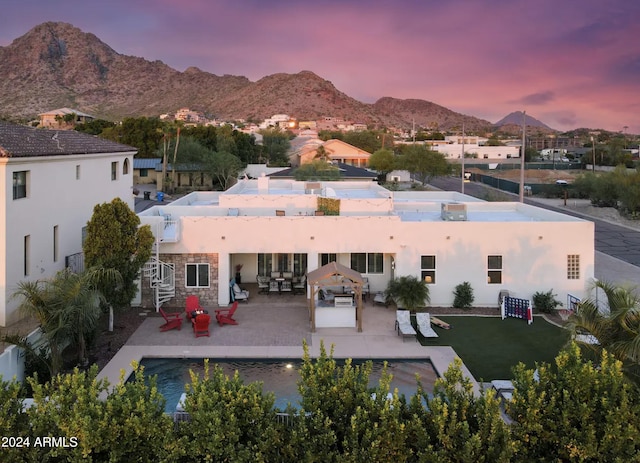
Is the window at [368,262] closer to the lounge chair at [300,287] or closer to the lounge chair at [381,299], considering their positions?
the lounge chair at [381,299]

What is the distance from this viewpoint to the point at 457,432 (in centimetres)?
807

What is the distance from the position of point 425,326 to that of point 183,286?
8466 mm

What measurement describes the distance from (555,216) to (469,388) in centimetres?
1583

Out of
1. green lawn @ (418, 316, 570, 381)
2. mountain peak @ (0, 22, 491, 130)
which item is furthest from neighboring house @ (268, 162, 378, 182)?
mountain peak @ (0, 22, 491, 130)

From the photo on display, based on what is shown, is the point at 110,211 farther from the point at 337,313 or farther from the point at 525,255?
the point at 525,255

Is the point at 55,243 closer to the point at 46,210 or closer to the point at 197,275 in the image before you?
the point at 46,210

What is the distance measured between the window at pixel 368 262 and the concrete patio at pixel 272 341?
2.37 m

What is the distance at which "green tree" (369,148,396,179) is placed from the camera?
68.6 meters

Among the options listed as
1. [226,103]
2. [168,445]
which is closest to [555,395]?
[168,445]

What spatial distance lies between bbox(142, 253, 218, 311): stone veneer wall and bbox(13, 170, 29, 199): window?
4.83 m

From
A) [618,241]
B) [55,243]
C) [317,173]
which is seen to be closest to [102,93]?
[317,173]

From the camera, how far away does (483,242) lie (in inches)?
784

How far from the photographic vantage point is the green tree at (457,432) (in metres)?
7.85

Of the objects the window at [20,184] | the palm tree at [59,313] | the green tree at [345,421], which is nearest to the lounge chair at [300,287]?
the palm tree at [59,313]
